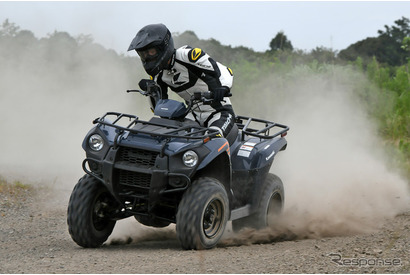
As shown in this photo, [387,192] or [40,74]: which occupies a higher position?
[40,74]

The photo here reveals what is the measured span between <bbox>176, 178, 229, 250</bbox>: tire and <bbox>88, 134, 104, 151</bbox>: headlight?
1132 millimetres

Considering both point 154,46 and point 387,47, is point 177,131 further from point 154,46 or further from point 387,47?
point 387,47

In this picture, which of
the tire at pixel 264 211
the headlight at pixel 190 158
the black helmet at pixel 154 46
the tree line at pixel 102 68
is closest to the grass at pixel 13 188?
the tire at pixel 264 211

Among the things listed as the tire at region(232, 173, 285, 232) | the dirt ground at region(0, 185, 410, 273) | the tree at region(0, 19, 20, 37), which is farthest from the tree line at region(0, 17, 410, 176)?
the tire at region(232, 173, 285, 232)

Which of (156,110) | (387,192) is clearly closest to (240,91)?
(387,192)

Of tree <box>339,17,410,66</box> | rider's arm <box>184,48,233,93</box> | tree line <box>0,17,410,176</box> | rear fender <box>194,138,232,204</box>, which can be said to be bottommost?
rear fender <box>194,138,232,204</box>

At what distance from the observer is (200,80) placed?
29.4ft

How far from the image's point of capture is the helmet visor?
8.35 metres

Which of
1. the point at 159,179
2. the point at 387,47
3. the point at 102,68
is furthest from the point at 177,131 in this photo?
the point at 387,47

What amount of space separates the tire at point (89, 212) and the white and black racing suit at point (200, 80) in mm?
1598

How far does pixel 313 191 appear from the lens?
1183 centimetres

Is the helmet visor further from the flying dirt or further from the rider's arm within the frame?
the flying dirt

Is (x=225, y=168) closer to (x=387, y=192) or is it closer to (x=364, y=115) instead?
(x=387, y=192)

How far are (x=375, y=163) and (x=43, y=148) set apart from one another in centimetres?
836
